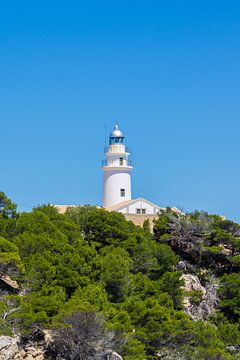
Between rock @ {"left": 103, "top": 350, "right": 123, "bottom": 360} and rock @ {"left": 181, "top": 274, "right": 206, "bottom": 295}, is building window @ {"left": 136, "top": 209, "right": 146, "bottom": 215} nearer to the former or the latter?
rock @ {"left": 181, "top": 274, "right": 206, "bottom": 295}

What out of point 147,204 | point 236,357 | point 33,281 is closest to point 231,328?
point 236,357

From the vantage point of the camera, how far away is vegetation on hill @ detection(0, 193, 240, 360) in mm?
31109

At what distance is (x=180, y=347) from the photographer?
108ft

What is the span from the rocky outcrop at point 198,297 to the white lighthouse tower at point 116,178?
11.8 meters

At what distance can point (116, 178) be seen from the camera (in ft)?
180

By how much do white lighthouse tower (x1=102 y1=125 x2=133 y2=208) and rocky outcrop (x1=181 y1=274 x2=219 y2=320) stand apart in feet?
38.8

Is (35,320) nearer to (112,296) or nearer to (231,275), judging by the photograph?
(112,296)

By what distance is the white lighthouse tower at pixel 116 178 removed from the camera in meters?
54.6

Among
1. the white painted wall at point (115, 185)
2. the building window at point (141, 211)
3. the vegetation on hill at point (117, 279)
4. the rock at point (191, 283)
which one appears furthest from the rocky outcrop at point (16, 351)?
the white painted wall at point (115, 185)

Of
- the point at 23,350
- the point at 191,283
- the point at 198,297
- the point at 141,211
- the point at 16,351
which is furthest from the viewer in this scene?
the point at 141,211

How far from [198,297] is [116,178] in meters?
14.7

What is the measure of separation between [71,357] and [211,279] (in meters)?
14.6

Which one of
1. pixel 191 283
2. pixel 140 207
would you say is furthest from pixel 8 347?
pixel 140 207

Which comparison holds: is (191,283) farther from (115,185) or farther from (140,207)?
(115,185)
